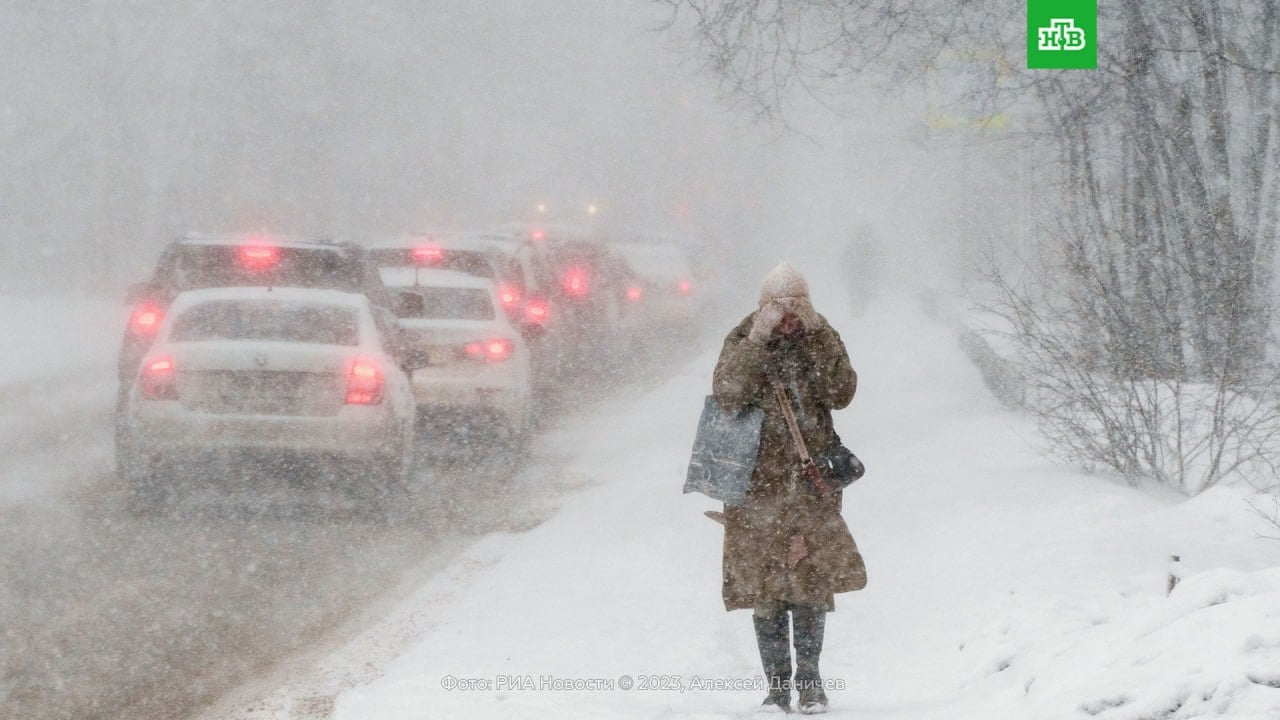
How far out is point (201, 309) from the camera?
30.9ft

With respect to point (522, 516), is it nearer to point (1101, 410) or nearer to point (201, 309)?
point (201, 309)

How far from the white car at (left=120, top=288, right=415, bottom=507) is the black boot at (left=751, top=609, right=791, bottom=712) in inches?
174

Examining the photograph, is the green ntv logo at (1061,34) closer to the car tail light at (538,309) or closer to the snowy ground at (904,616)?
the snowy ground at (904,616)

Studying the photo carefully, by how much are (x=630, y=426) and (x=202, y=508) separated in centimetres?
570

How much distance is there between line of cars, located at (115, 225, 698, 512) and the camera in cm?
902

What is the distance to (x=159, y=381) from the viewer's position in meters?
9.05

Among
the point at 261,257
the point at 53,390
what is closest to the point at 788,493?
the point at 261,257

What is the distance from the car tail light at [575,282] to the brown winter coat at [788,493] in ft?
43.5

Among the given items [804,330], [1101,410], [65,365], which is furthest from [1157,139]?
[65,365]

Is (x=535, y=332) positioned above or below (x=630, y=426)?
above

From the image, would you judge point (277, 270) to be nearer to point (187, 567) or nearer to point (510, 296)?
point (510, 296)

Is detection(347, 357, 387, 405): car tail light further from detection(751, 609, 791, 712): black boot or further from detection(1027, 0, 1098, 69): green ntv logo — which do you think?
detection(1027, 0, 1098, 69): green ntv logo

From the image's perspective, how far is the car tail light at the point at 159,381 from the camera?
29.6ft

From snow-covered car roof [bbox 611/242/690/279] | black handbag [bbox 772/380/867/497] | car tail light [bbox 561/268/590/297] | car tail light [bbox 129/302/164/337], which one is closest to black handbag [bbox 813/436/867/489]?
black handbag [bbox 772/380/867/497]
